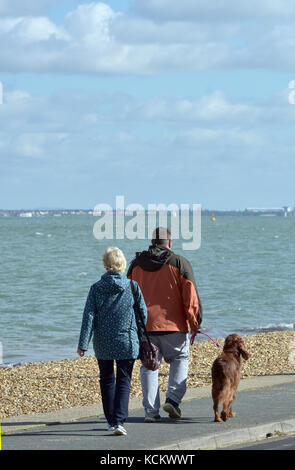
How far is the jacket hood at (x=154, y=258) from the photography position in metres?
8.71

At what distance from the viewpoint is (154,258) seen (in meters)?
8.73

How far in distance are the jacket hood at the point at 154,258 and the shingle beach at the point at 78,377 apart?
2791 millimetres

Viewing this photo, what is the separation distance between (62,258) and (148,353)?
6490cm

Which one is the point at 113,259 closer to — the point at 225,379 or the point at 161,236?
the point at 161,236

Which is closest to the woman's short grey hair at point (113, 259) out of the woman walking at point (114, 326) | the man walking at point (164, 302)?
the woman walking at point (114, 326)

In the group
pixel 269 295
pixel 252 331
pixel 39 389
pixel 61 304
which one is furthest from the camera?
pixel 269 295

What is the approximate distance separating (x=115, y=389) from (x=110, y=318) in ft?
2.12

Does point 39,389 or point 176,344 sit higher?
point 176,344

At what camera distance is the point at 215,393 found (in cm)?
857

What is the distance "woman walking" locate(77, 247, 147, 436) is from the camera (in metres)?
8.10

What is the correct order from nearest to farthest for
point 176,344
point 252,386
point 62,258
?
point 176,344 → point 252,386 → point 62,258

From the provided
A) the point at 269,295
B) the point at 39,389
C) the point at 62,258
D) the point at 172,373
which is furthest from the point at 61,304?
the point at 62,258

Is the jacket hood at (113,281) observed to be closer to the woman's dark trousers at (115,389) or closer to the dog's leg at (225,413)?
the woman's dark trousers at (115,389)
